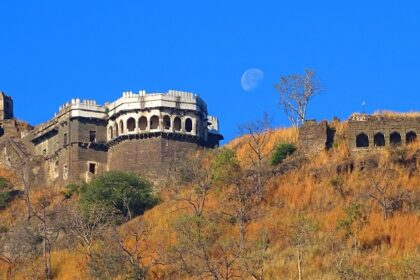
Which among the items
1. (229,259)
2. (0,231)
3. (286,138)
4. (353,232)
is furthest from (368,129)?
(0,231)

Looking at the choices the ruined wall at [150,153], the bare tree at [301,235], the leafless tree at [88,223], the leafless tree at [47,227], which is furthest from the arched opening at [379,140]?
the leafless tree at [47,227]

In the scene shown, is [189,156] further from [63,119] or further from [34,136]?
[34,136]

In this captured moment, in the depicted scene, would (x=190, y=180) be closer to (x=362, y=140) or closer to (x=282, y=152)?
(x=282, y=152)

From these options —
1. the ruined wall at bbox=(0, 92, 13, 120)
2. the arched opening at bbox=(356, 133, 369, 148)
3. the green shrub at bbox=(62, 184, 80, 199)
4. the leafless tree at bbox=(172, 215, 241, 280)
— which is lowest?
the leafless tree at bbox=(172, 215, 241, 280)

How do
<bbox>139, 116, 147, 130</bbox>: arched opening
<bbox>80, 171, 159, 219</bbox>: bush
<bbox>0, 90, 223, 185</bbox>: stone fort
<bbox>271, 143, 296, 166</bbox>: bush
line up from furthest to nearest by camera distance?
<bbox>139, 116, 147, 130</bbox>: arched opening → <bbox>0, 90, 223, 185</bbox>: stone fort → <bbox>80, 171, 159, 219</bbox>: bush → <bbox>271, 143, 296, 166</bbox>: bush

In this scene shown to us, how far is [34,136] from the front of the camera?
72500 millimetres

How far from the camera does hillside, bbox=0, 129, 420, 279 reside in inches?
1736

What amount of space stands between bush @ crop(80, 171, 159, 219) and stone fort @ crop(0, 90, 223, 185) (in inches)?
175

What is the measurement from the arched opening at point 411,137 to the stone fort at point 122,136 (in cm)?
1336

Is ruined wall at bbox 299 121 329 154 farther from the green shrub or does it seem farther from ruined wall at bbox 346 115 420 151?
the green shrub

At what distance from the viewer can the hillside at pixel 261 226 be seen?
44.1 metres

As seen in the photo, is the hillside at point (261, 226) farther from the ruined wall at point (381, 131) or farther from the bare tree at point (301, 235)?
the ruined wall at point (381, 131)

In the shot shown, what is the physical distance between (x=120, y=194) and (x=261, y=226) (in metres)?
10.4

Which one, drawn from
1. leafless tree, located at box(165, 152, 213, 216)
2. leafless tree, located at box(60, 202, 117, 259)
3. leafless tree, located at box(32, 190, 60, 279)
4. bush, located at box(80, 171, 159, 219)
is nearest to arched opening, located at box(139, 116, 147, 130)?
leafless tree, located at box(165, 152, 213, 216)
